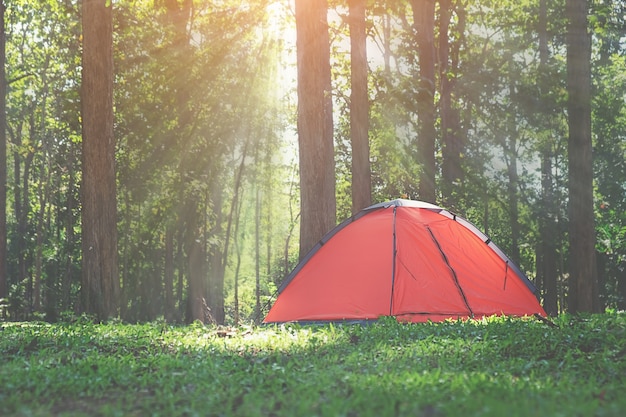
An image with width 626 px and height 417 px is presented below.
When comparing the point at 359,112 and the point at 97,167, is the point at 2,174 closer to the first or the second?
the point at 97,167

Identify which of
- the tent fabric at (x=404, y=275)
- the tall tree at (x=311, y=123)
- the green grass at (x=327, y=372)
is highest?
the tall tree at (x=311, y=123)

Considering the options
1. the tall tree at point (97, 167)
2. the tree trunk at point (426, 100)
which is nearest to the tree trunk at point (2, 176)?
the tall tree at point (97, 167)

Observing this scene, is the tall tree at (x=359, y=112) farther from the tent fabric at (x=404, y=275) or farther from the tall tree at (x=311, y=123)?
the tent fabric at (x=404, y=275)

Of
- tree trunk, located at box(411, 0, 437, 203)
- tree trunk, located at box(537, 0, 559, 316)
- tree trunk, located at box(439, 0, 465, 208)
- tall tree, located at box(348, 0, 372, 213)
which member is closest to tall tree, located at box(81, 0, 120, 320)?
tall tree, located at box(348, 0, 372, 213)

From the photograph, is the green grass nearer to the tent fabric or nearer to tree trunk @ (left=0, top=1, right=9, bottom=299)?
the tent fabric

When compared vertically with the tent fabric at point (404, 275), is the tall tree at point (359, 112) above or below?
above

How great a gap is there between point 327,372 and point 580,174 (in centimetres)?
976

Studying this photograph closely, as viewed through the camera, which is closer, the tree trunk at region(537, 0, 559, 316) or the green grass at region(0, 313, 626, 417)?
the green grass at region(0, 313, 626, 417)

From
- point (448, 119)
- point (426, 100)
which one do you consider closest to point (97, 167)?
point (426, 100)

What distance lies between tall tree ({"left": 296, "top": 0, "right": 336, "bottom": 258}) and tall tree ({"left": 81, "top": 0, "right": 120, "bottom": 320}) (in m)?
3.61

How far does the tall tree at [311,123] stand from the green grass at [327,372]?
5.09m

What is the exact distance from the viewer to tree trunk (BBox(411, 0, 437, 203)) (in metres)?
22.4

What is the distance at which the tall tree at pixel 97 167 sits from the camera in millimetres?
12750

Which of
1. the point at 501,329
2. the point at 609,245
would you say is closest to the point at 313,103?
the point at 501,329
